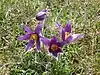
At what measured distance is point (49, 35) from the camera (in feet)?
6.06

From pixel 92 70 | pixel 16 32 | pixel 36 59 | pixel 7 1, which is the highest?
pixel 7 1

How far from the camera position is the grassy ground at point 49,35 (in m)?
1.94

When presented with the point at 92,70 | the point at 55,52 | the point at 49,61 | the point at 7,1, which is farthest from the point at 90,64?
the point at 7,1

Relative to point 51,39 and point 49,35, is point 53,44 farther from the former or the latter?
point 49,35

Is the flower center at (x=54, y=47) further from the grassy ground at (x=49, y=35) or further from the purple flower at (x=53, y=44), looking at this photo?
the grassy ground at (x=49, y=35)

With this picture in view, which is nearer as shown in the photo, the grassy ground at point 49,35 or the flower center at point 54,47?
the flower center at point 54,47

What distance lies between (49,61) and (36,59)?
9 centimetres

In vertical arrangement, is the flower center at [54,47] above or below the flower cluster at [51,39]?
below

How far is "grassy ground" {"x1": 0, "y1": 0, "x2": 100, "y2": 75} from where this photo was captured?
1.94 m

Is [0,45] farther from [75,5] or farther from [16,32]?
[75,5]

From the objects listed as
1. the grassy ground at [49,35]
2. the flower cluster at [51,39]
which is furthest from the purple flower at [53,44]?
the grassy ground at [49,35]

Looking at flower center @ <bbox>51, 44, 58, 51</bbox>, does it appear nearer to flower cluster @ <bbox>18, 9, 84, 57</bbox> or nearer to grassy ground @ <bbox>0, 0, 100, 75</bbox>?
flower cluster @ <bbox>18, 9, 84, 57</bbox>

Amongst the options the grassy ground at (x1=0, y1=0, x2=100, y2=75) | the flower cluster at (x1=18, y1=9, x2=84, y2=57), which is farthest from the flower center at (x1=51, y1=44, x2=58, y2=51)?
the grassy ground at (x1=0, y1=0, x2=100, y2=75)

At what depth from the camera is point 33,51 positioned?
2.02 m
